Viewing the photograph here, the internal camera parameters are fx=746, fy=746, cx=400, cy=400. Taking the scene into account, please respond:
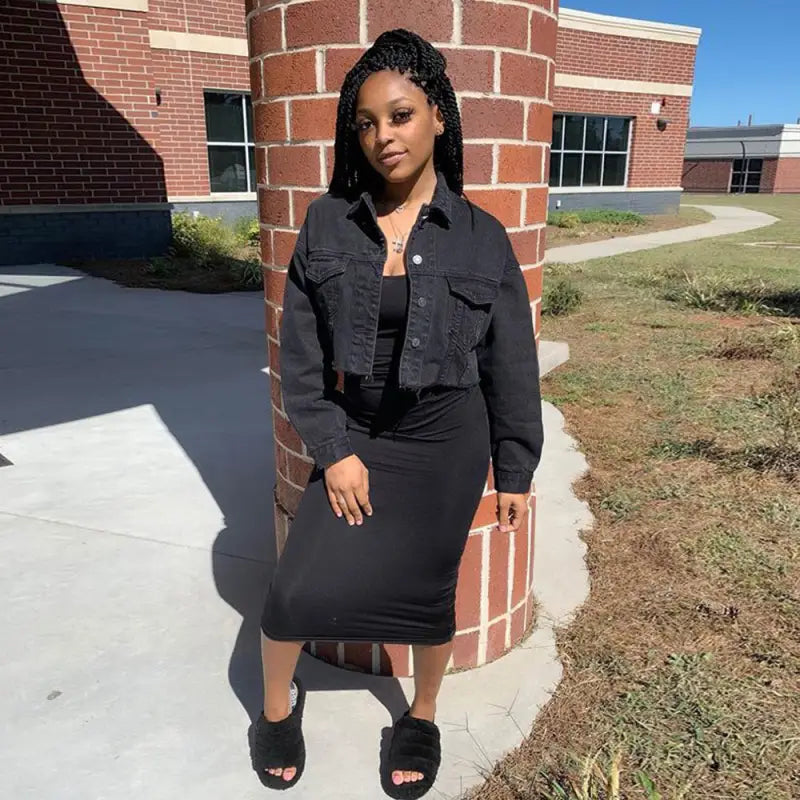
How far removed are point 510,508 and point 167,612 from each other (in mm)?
1459

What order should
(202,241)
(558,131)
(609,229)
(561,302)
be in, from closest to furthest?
1. (561,302)
2. (202,241)
3. (609,229)
4. (558,131)

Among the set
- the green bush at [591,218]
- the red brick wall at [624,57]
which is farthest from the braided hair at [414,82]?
the red brick wall at [624,57]

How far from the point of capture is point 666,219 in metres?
21.3

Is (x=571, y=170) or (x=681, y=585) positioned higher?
(x=571, y=170)

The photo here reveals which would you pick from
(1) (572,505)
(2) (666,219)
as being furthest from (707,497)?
(2) (666,219)

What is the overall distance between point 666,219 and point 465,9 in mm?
21022

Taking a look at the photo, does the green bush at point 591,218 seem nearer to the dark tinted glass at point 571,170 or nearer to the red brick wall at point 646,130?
the dark tinted glass at point 571,170

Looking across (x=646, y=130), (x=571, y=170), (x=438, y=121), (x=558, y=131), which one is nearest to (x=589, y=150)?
(x=571, y=170)

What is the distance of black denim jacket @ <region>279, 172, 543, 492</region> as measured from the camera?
1.72 m

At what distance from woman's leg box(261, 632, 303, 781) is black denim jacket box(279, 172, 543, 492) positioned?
1.62 feet

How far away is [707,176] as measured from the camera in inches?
1919

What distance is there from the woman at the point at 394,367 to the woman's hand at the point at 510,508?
91 mm

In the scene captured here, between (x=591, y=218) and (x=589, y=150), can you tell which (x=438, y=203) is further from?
(x=589, y=150)

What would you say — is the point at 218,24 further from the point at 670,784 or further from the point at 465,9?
the point at 670,784
